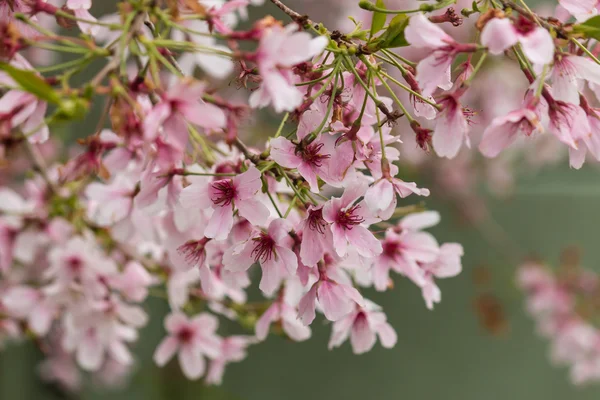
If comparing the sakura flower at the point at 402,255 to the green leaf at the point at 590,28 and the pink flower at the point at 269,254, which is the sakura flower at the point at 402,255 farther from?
the green leaf at the point at 590,28

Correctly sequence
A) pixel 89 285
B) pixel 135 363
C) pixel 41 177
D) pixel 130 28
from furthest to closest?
pixel 135 363, pixel 41 177, pixel 89 285, pixel 130 28

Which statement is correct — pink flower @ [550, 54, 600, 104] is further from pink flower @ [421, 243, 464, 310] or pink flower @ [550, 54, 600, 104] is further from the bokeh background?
the bokeh background

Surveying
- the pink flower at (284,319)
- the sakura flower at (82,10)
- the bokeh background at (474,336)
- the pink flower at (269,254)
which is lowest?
Answer: the bokeh background at (474,336)

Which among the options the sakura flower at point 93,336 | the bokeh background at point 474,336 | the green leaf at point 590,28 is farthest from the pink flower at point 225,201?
the bokeh background at point 474,336

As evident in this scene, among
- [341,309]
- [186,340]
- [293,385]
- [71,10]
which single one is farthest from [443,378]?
[71,10]

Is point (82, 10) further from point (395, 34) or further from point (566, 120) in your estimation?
point (566, 120)

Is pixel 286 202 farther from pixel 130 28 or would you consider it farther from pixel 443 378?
pixel 443 378
